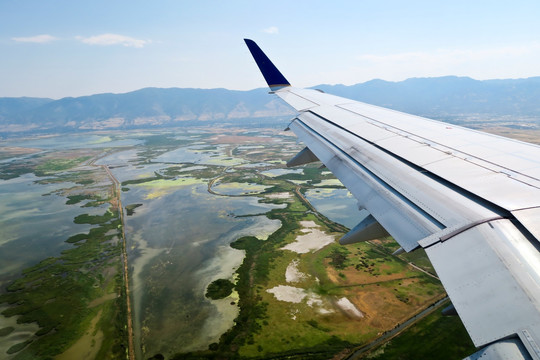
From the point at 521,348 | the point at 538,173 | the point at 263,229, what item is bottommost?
the point at 263,229

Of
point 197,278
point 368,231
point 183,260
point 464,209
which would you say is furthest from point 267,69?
point 183,260

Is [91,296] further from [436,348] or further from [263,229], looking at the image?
[436,348]

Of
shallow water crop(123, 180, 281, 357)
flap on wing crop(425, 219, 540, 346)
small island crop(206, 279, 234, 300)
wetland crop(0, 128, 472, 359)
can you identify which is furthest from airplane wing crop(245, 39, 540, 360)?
small island crop(206, 279, 234, 300)

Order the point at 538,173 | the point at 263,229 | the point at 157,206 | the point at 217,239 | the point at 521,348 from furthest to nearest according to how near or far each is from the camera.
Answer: the point at 157,206
the point at 263,229
the point at 217,239
the point at 538,173
the point at 521,348

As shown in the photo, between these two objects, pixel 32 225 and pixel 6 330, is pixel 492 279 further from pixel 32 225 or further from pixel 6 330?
pixel 32 225

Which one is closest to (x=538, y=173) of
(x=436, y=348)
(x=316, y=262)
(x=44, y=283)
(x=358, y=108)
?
(x=358, y=108)

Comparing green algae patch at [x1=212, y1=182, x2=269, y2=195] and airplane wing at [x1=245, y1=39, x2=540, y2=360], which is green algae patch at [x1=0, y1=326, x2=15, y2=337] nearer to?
airplane wing at [x1=245, y1=39, x2=540, y2=360]

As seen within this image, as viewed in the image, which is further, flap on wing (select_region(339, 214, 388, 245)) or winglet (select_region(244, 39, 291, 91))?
winglet (select_region(244, 39, 291, 91))
